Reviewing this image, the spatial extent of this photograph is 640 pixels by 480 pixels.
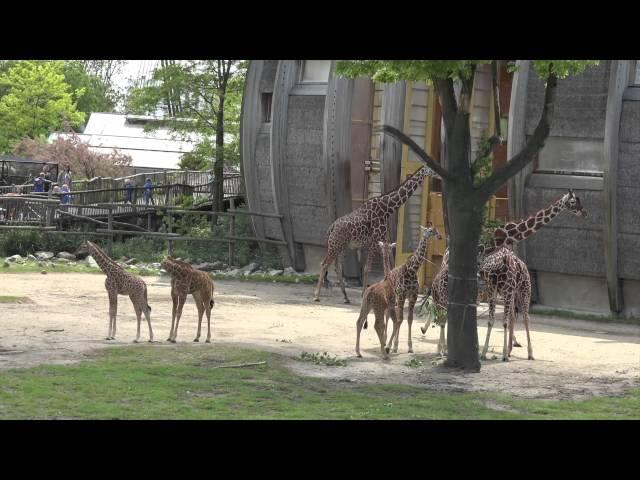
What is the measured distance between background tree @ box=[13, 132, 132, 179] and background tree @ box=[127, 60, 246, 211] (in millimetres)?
13680

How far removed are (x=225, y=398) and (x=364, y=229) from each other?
1001 centimetres

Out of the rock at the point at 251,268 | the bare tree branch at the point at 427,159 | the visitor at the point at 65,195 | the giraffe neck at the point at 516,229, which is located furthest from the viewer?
the visitor at the point at 65,195

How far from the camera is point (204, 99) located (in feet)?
97.3

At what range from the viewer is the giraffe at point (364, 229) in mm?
19297

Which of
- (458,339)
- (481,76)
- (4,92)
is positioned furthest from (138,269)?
(4,92)

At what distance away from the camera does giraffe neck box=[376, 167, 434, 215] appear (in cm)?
1873

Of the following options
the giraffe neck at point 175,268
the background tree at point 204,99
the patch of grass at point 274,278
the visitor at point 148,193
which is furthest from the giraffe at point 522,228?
the visitor at point 148,193

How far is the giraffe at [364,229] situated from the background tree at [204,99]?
948 cm

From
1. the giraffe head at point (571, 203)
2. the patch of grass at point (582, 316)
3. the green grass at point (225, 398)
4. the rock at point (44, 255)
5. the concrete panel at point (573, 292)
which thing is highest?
the giraffe head at point (571, 203)

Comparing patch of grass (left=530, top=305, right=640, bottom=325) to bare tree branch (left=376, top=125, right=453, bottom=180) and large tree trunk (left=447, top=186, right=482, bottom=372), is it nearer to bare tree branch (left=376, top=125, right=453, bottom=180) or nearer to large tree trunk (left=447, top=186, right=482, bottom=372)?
large tree trunk (left=447, top=186, right=482, bottom=372)

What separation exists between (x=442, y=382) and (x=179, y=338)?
12.5 feet

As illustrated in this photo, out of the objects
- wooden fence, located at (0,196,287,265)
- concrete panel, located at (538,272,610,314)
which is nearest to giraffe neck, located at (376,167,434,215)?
concrete panel, located at (538,272,610,314)

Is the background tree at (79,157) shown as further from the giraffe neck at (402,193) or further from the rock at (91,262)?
the giraffe neck at (402,193)

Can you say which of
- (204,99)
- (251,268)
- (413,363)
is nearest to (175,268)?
(413,363)
